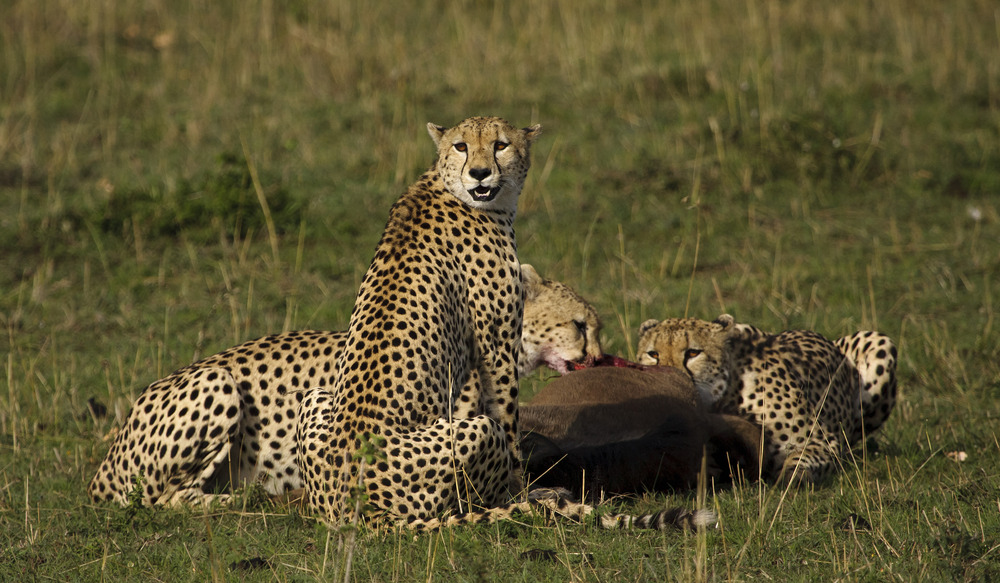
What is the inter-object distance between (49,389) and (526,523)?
123 inches

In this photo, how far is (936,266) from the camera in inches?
297

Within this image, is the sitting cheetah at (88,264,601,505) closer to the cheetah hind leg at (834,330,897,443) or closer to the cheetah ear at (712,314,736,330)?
the cheetah ear at (712,314,736,330)

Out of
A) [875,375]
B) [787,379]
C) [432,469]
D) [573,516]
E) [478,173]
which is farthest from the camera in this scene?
[875,375]

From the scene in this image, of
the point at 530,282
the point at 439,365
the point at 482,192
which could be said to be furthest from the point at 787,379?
the point at 439,365

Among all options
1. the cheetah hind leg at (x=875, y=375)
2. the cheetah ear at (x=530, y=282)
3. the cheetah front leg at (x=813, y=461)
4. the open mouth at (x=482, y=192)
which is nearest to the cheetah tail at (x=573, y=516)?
the cheetah front leg at (x=813, y=461)

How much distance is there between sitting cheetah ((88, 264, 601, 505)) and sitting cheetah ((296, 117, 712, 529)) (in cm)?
20

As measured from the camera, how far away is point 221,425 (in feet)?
15.2

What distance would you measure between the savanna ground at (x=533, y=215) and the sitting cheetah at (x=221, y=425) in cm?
19

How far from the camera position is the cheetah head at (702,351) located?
5.30 metres

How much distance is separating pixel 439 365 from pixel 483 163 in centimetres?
84

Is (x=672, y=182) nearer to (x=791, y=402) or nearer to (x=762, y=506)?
(x=791, y=402)

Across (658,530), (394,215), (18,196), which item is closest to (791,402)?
(658,530)

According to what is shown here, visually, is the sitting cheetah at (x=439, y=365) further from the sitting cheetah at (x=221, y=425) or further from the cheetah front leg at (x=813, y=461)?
the cheetah front leg at (x=813, y=461)

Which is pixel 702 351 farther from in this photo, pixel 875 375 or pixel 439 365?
pixel 439 365
